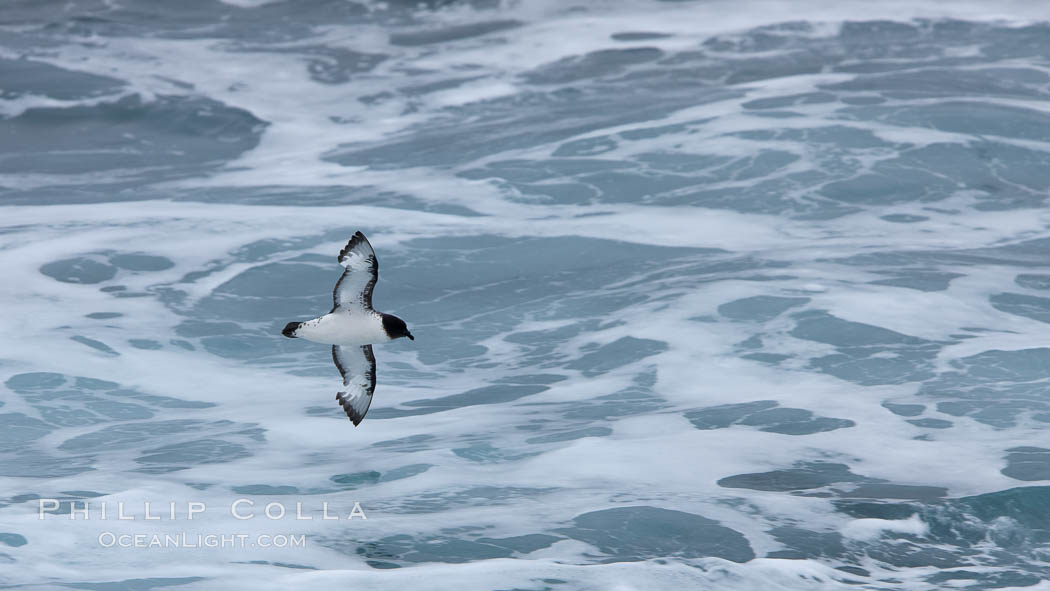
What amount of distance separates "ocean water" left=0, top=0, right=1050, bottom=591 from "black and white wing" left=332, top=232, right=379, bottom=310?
1.39m

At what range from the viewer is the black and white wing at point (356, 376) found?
389 inches

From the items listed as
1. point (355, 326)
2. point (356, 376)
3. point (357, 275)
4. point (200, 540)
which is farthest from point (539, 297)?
point (200, 540)

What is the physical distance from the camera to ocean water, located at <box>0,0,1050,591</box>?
28.7 ft

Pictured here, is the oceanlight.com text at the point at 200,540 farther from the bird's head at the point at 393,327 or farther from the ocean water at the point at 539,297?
the bird's head at the point at 393,327

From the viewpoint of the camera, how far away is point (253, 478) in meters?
10.0

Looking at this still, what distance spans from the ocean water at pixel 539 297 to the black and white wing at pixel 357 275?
139cm

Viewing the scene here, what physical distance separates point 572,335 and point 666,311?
1088 mm

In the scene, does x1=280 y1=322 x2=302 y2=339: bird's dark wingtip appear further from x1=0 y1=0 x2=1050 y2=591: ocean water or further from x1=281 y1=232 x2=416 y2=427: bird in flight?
x1=0 y1=0 x2=1050 y2=591: ocean water

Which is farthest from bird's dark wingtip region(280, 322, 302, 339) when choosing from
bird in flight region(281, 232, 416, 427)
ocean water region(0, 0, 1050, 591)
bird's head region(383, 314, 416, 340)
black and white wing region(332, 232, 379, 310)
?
ocean water region(0, 0, 1050, 591)

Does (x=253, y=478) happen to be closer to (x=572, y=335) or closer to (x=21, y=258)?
(x=572, y=335)

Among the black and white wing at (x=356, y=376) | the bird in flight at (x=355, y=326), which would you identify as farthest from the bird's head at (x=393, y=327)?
the black and white wing at (x=356, y=376)

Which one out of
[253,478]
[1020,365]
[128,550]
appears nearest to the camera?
[128,550]

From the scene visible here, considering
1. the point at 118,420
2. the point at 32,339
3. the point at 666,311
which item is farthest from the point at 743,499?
the point at 32,339

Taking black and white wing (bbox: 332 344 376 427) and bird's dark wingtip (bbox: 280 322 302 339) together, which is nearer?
bird's dark wingtip (bbox: 280 322 302 339)
